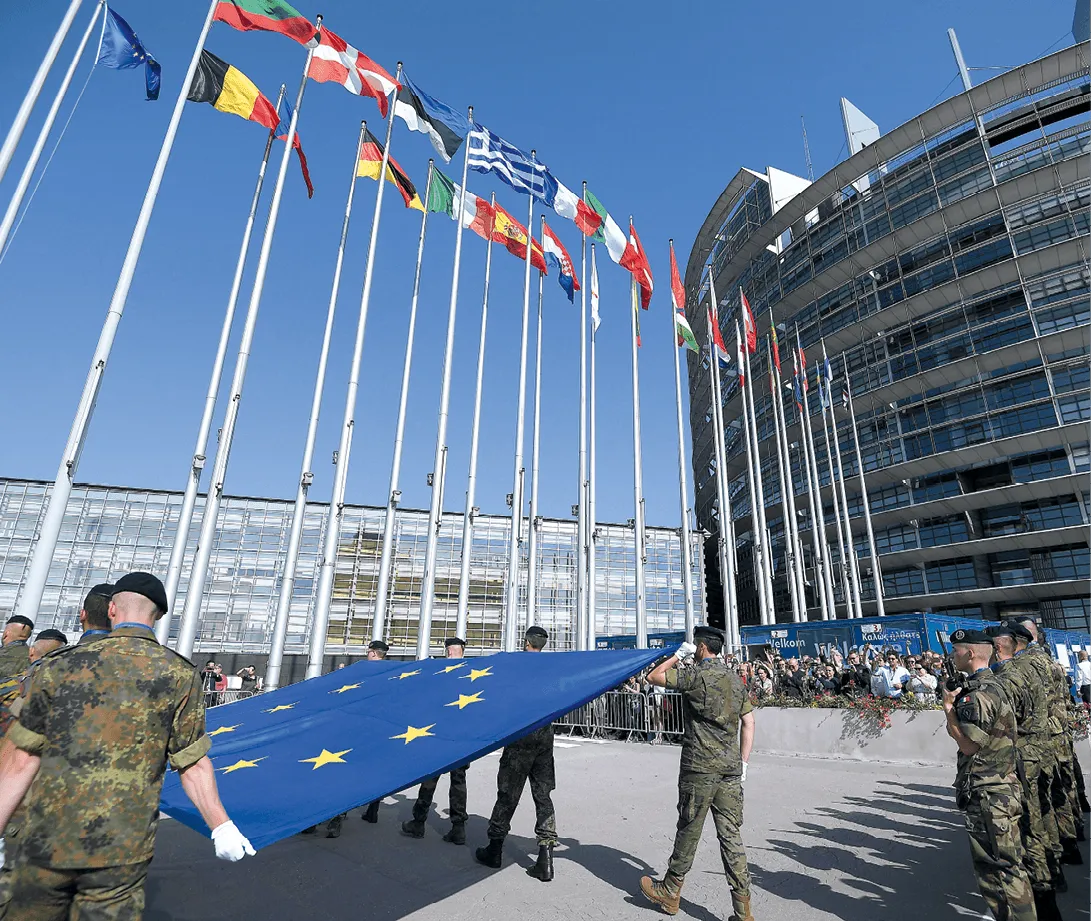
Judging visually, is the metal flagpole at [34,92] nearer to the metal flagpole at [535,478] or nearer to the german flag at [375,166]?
the german flag at [375,166]

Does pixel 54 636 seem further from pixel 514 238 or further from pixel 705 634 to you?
pixel 514 238

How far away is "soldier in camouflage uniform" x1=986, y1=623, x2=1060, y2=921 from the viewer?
444 cm

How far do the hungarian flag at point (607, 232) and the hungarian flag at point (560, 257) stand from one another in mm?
1357

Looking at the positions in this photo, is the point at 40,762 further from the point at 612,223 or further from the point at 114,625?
the point at 612,223

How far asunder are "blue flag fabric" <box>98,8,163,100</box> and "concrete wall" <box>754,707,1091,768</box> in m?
18.6

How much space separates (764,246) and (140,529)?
4641 centimetres

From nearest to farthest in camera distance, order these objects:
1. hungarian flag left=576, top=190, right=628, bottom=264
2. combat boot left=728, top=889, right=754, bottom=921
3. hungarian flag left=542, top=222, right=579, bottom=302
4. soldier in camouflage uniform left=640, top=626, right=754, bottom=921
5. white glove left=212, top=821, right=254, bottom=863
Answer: white glove left=212, top=821, right=254, bottom=863 → combat boot left=728, top=889, right=754, bottom=921 → soldier in camouflage uniform left=640, top=626, right=754, bottom=921 → hungarian flag left=576, top=190, right=628, bottom=264 → hungarian flag left=542, top=222, right=579, bottom=302

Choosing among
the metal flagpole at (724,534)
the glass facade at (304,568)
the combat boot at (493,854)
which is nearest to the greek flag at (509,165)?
the metal flagpole at (724,534)

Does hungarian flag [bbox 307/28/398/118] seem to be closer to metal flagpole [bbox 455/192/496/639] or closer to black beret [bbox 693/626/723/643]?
metal flagpole [bbox 455/192/496/639]

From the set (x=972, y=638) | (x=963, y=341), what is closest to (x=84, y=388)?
(x=972, y=638)

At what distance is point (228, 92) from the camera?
13.0 meters

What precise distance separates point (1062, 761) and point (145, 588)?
7.49 m

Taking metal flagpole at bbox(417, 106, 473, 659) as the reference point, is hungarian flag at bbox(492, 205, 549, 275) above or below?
above

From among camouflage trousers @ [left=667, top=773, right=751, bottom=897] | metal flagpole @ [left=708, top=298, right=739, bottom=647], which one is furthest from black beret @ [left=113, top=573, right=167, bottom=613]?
metal flagpole @ [left=708, top=298, right=739, bottom=647]
